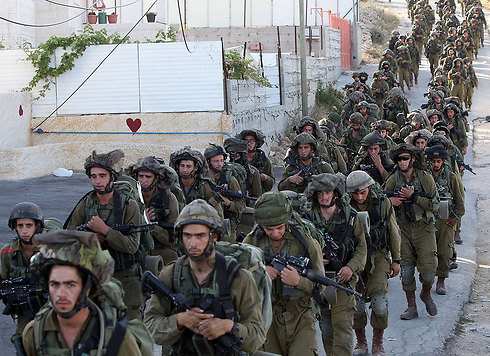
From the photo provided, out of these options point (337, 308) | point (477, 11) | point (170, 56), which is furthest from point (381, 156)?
point (477, 11)

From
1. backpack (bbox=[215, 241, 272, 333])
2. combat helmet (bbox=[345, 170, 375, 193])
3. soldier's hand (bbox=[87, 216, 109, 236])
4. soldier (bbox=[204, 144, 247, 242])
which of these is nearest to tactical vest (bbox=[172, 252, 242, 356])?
backpack (bbox=[215, 241, 272, 333])

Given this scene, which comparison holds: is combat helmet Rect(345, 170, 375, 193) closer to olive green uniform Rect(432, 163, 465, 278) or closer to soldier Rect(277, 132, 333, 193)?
soldier Rect(277, 132, 333, 193)

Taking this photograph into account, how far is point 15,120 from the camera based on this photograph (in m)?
15.5

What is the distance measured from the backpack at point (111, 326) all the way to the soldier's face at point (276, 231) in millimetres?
1897

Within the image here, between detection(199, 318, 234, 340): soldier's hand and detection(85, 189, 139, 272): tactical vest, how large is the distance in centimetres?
237

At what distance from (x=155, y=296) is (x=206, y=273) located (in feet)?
1.06

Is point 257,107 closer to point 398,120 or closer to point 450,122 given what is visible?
point 398,120

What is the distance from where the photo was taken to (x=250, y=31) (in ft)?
97.8

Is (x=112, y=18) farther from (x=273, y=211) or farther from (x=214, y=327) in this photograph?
(x=214, y=327)

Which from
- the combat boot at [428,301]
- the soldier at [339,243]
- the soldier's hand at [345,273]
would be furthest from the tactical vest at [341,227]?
the combat boot at [428,301]

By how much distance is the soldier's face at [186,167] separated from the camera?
8.01 m

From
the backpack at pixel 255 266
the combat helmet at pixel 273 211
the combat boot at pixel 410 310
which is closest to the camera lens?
the backpack at pixel 255 266

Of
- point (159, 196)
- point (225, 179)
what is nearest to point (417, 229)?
point (225, 179)

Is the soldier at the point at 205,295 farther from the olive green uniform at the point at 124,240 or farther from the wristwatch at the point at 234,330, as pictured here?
the olive green uniform at the point at 124,240
